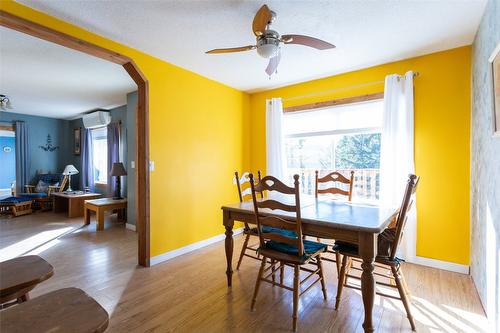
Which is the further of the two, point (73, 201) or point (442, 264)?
point (73, 201)

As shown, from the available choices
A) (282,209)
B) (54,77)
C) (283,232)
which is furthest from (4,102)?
(282,209)

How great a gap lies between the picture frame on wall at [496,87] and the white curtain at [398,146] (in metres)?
1.17

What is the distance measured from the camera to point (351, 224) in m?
1.68

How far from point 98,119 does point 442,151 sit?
6289mm

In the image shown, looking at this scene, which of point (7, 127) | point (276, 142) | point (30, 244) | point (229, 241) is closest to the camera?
point (229, 241)

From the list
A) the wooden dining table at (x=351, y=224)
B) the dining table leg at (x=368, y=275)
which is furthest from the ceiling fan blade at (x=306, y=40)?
the dining table leg at (x=368, y=275)

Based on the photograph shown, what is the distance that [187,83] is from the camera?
133 inches

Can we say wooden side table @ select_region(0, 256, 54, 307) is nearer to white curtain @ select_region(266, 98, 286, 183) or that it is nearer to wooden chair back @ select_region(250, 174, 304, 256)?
wooden chair back @ select_region(250, 174, 304, 256)

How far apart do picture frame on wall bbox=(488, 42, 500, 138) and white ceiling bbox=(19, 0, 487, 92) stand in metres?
0.63

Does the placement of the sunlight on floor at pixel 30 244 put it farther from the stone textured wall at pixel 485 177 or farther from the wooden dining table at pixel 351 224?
the stone textured wall at pixel 485 177

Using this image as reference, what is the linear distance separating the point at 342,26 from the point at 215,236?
10.0ft

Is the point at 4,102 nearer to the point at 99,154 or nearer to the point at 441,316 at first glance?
the point at 99,154

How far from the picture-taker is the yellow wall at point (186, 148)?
9.78 ft

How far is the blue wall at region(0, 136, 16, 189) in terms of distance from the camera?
6982 millimetres
